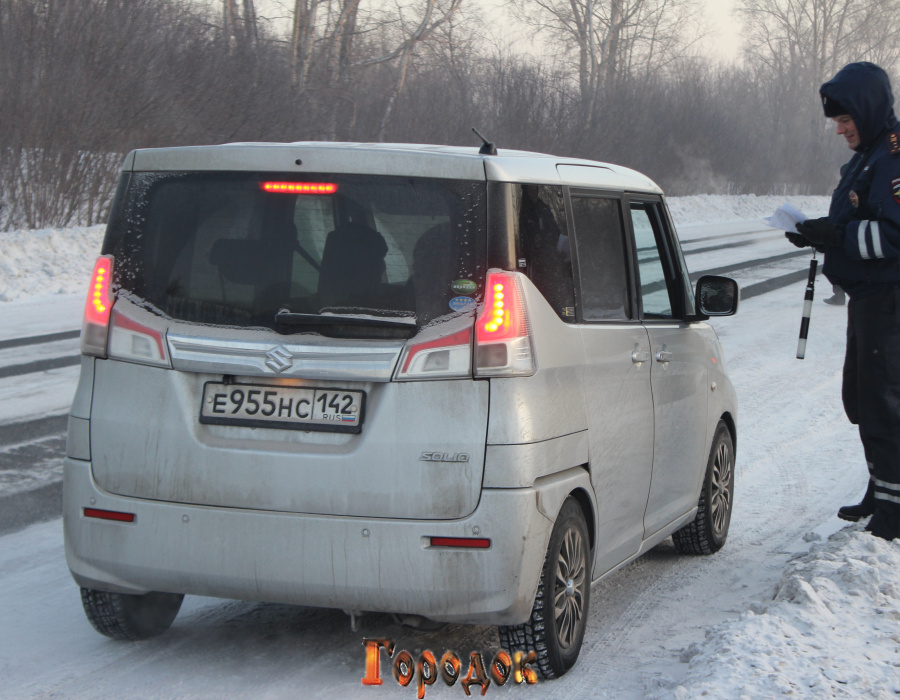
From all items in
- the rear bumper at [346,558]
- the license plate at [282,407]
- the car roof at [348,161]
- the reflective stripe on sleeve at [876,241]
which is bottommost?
the rear bumper at [346,558]

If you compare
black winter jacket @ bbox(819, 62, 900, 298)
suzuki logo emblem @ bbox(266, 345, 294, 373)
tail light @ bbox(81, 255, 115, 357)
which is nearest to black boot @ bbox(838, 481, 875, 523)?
black winter jacket @ bbox(819, 62, 900, 298)

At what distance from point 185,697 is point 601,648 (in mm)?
1568

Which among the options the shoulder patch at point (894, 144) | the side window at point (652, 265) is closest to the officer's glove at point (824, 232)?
the shoulder patch at point (894, 144)

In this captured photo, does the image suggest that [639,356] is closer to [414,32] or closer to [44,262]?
[44,262]

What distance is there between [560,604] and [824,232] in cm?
245

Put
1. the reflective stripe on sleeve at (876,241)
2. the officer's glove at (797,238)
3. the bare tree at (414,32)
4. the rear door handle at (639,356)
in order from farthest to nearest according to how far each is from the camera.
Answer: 1. the bare tree at (414,32)
2. the officer's glove at (797,238)
3. the reflective stripe on sleeve at (876,241)
4. the rear door handle at (639,356)

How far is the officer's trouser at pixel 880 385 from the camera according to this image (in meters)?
5.11

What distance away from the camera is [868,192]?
523 cm

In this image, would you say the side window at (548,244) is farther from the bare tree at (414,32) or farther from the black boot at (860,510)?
the bare tree at (414,32)

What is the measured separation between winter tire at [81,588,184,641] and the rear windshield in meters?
1.09

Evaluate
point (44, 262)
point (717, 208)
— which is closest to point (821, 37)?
point (717, 208)

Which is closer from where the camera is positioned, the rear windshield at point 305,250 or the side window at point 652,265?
the rear windshield at point 305,250

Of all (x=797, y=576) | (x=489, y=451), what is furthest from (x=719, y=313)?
(x=489, y=451)

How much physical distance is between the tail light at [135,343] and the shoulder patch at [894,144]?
3444 millimetres
